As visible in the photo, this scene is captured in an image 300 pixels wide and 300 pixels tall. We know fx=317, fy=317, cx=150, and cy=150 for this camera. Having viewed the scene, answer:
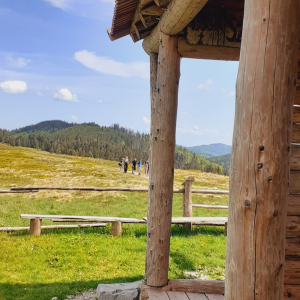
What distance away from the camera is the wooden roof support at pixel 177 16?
3.80 metres

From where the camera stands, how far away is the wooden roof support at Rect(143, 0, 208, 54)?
3803 mm

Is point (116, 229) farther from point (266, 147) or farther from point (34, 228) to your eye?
point (266, 147)

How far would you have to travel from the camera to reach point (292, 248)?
3523mm

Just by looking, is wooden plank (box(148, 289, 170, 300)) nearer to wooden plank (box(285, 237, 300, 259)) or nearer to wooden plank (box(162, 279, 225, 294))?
wooden plank (box(162, 279, 225, 294))

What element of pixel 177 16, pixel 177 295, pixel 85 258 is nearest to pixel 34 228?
pixel 85 258

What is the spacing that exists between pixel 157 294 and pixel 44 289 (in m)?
2.63

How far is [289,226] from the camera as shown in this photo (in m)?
3.52

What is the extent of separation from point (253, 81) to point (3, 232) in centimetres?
928

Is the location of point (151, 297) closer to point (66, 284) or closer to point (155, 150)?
point (155, 150)

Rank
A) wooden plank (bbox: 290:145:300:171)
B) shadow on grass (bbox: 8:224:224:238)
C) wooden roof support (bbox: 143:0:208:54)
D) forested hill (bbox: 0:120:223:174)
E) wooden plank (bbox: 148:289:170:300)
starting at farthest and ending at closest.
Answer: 1. forested hill (bbox: 0:120:223:174)
2. shadow on grass (bbox: 8:224:224:238)
3. wooden plank (bbox: 148:289:170:300)
4. wooden roof support (bbox: 143:0:208:54)
5. wooden plank (bbox: 290:145:300:171)

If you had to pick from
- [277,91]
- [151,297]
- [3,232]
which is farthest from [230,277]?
[3,232]

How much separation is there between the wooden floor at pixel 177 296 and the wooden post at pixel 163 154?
230 mm

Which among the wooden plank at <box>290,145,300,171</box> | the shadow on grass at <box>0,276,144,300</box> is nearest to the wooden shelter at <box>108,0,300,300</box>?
the wooden plank at <box>290,145,300,171</box>

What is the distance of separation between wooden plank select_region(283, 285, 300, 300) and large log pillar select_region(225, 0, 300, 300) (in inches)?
70.2
